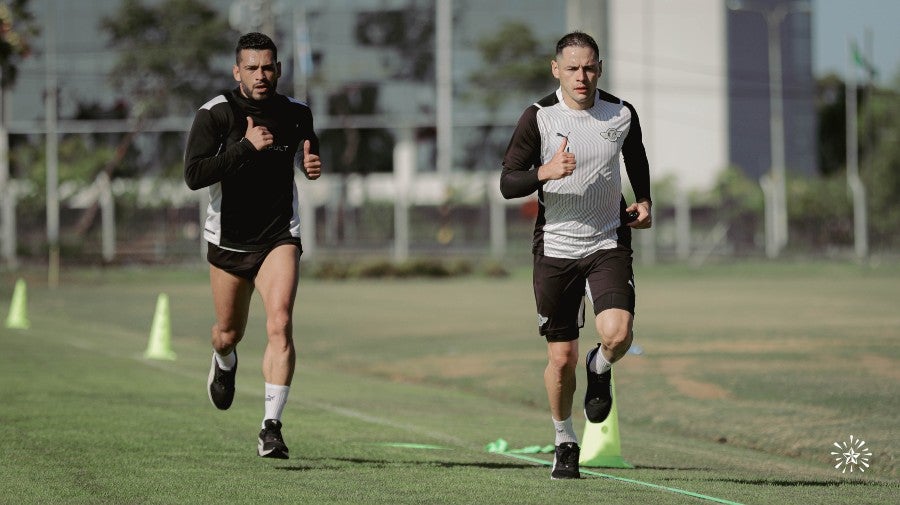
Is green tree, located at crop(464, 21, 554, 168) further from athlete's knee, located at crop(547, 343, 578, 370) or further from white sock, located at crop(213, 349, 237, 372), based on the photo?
athlete's knee, located at crop(547, 343, 578, 370)

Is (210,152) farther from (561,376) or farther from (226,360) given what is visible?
(561,376)

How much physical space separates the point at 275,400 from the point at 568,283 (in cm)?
184

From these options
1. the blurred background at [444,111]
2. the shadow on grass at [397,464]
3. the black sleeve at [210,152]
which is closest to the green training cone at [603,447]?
the shadow on grass at [397,464]

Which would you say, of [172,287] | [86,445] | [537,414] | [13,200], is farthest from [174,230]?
[86,445]

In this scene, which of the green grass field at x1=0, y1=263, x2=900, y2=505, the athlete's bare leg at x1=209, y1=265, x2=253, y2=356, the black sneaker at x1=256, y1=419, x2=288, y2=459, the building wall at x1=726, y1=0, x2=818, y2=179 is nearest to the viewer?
the green grass field at x1=0, y1=263, x2=900, y2=505

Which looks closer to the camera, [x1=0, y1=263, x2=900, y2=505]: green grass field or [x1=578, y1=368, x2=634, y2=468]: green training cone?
[x1=0, y1=263, x2=900, y2=505]: green grass field

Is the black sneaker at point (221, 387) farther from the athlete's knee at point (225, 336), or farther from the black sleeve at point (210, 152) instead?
the black sleeve at point (210, 152)

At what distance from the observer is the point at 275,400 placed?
9.62 m

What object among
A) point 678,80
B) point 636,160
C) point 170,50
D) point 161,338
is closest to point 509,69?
point 678,80

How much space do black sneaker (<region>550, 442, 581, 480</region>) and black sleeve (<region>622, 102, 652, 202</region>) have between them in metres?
1.44

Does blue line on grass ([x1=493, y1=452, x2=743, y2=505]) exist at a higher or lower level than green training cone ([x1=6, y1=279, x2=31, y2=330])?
lower

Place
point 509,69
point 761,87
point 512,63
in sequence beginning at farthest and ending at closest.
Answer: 1. point 761,87
2. point 512,63
3. point 509,69

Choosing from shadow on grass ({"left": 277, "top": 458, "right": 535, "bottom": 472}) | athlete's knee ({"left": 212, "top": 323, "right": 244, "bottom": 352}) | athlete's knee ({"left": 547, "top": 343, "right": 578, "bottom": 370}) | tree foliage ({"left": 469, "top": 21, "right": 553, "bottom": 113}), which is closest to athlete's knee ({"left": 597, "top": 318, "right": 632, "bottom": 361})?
athlete's knee ({"left": 547, "top": 343, "right": 578, "bottom": 370})

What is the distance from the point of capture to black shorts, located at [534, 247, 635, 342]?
9133mm
